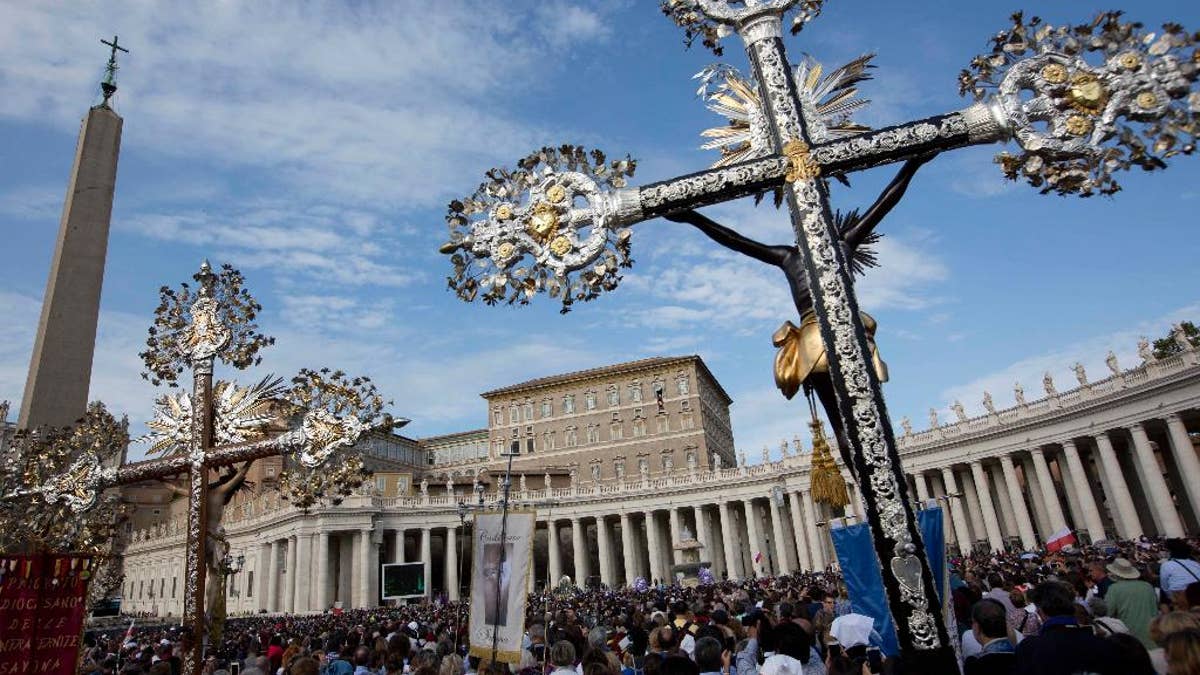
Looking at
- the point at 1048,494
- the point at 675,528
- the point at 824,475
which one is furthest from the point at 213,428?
the point at 675,528

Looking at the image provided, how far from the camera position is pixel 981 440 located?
167ft

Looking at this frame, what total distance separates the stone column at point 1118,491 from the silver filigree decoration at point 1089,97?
47395 millimetres

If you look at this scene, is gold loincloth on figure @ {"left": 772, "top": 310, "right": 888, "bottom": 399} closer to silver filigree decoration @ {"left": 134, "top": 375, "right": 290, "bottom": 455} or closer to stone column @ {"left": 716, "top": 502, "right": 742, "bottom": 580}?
silver filigree decoration @ {"left": 134, "top": 375, "right": 290, "bottom": 455}

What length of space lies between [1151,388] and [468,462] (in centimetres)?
6885

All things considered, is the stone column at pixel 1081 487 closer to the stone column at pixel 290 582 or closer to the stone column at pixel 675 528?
the stone column at pixel 675 528

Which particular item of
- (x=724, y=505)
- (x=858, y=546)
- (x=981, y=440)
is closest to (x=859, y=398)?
(x=858, y=546)

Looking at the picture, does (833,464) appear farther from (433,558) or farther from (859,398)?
(433,558)

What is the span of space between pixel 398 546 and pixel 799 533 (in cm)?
3583

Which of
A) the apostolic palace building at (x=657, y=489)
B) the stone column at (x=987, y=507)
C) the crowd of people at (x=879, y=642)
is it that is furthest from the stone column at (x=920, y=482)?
the crowd of people at (x=879, y=642)

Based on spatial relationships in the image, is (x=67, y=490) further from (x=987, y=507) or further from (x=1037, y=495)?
(x=1037, y=495)

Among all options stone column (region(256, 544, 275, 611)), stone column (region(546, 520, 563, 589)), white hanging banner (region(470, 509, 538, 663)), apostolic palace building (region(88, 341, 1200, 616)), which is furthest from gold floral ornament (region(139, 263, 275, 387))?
stone column (region(256, 544, 275, 611))

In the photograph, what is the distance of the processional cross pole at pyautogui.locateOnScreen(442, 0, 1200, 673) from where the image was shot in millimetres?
4297

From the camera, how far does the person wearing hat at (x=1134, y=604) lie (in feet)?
22.5

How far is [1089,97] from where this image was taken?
4.66 metres
